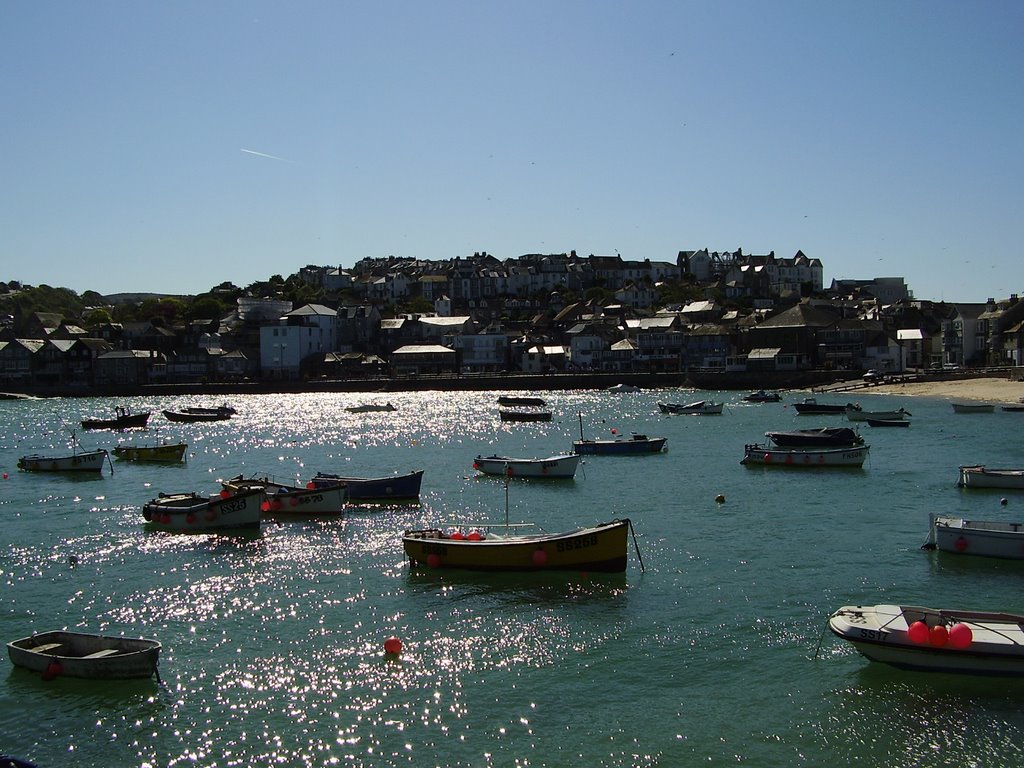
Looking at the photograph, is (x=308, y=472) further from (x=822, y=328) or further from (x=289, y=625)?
(x=822, y=328)

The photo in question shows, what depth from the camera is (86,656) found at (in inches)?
665

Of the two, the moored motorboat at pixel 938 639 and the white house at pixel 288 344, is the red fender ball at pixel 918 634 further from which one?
the white house at pixel 288 344

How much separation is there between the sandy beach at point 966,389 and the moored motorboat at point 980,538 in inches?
2325

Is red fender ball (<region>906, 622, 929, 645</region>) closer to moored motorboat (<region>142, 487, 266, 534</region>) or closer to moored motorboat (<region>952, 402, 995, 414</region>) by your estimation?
moored motorboat (<region>142, 487, 266, 534</region>)

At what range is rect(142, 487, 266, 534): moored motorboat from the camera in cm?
3000

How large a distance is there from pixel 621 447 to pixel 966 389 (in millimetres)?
52756

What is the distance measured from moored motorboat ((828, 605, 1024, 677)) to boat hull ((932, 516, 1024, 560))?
7.81 metres

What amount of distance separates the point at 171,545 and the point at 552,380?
96171 mm

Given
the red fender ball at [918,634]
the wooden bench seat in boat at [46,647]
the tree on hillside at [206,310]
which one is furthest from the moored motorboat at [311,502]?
the tree on hillside at [206,310]

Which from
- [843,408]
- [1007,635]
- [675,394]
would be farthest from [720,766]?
[675,394]

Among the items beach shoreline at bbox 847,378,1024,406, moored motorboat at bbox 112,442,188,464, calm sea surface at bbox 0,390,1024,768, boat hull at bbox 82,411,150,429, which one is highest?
beach shoreline at bbox 847,378,1024,406

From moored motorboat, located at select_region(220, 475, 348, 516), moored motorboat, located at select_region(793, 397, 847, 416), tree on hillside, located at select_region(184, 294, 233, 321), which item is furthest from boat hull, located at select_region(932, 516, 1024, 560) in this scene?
tree on hillside, located at select_region(184, 294, 233, 321)

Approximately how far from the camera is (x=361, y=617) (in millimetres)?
20500

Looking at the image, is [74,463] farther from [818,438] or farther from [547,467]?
[818,438]
